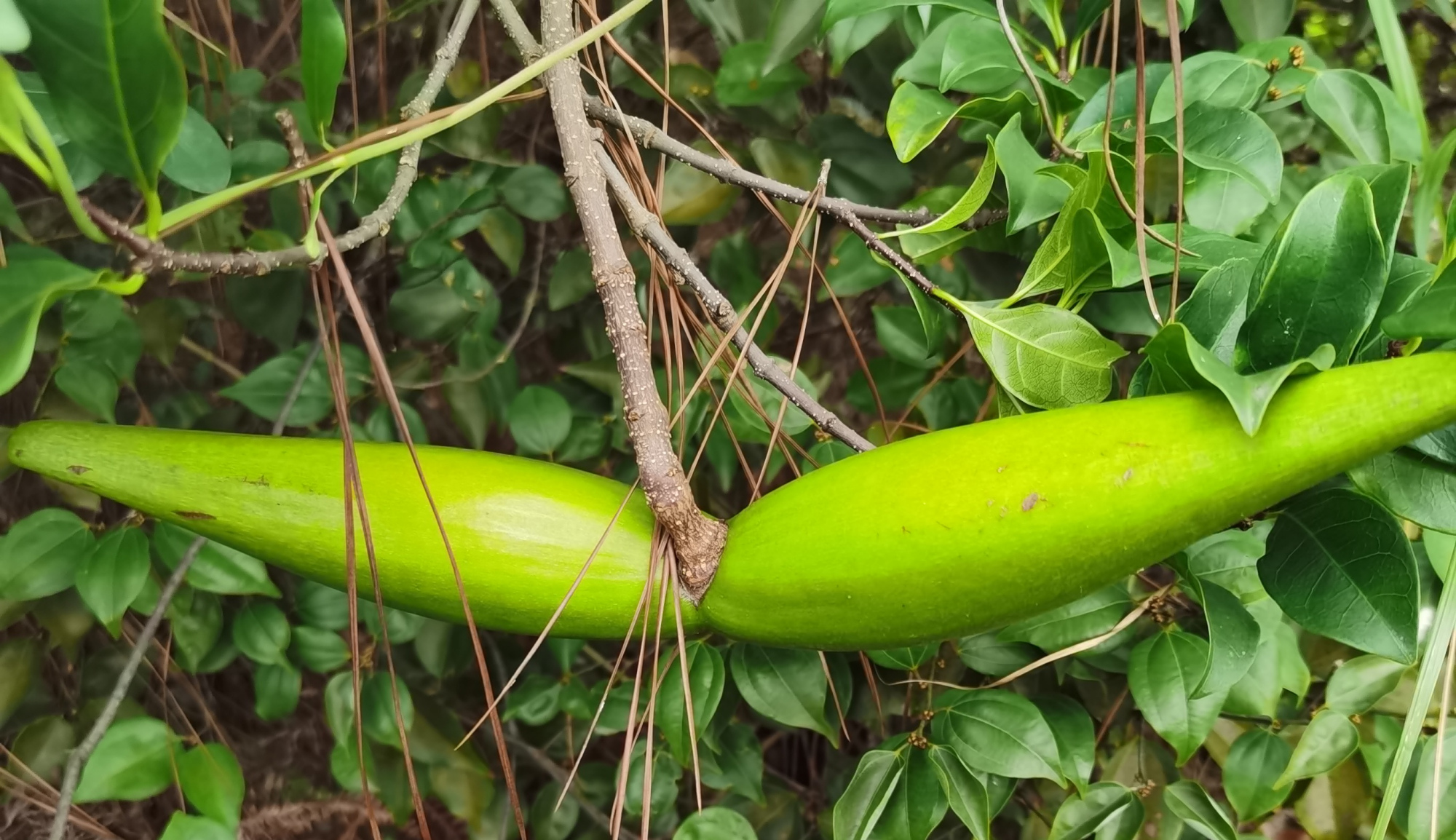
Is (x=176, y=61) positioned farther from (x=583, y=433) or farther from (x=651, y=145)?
(x=583, y=433)

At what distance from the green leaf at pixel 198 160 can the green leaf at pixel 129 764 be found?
15.5 inches

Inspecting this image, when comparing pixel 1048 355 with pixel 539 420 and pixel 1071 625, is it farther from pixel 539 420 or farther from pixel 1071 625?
pixel 539 420

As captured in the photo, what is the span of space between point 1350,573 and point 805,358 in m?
0.55

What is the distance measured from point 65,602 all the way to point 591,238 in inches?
20.8

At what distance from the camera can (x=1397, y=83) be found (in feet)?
1.12

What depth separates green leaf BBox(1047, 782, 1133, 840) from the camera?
0.55 m

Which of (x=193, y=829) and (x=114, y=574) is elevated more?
(x=114, y=574)

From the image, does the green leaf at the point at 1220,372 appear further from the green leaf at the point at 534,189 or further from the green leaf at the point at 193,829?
the green leaf at the point at 193,829

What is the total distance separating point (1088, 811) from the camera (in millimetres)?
558

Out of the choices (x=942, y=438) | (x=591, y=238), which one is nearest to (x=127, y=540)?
(x=591, y=238)

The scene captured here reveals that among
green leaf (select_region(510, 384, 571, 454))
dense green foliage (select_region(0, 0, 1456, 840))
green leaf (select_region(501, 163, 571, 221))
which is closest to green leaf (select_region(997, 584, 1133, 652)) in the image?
dense green foliage (select_region(0, 0, 1456, 840))

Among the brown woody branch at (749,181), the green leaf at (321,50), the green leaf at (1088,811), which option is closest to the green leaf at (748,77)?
the brown woody branch at (749,181)

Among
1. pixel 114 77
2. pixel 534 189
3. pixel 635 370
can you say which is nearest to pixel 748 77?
pixel 534 189

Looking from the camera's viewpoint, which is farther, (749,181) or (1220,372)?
(749,181)
